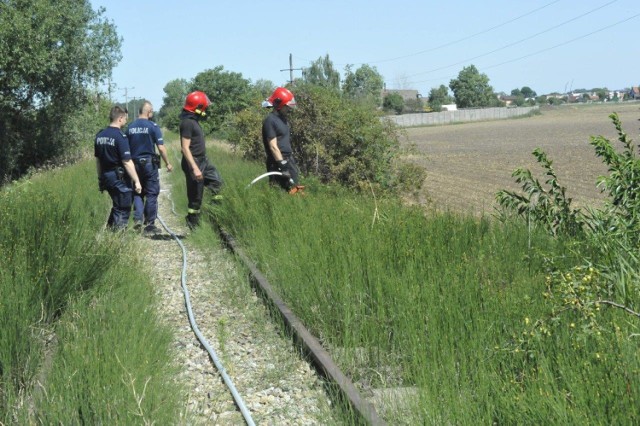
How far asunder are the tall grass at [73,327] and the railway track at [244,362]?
0.31 m

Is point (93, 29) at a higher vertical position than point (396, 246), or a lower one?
higher

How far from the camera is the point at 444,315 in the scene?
17.7 feet

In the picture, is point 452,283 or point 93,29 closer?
point 452,283

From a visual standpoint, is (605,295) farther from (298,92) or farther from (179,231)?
(298,92)

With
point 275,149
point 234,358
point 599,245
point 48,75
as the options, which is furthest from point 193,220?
point 48,75

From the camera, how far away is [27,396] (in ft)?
15.6

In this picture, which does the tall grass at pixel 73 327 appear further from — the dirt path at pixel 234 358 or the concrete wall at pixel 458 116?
the concrete wall at pixel 458 116

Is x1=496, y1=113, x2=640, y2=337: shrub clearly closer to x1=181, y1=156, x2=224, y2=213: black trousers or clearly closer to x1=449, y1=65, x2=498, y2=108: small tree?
x1=181, y1=156, x2=224, y2=213: black trousers

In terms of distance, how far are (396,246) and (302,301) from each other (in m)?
1.07

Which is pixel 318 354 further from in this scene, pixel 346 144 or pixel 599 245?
pixel 346 144

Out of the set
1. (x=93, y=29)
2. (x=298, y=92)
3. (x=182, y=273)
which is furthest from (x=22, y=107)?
(x=182, y=273)

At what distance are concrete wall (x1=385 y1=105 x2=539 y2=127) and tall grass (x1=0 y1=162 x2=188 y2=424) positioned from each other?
103081 millimetres

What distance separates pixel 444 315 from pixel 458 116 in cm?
12222

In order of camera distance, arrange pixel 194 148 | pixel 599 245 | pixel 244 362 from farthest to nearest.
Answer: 1. pixel 194 148
2. pixel 244 362
3. pixel 599 245
